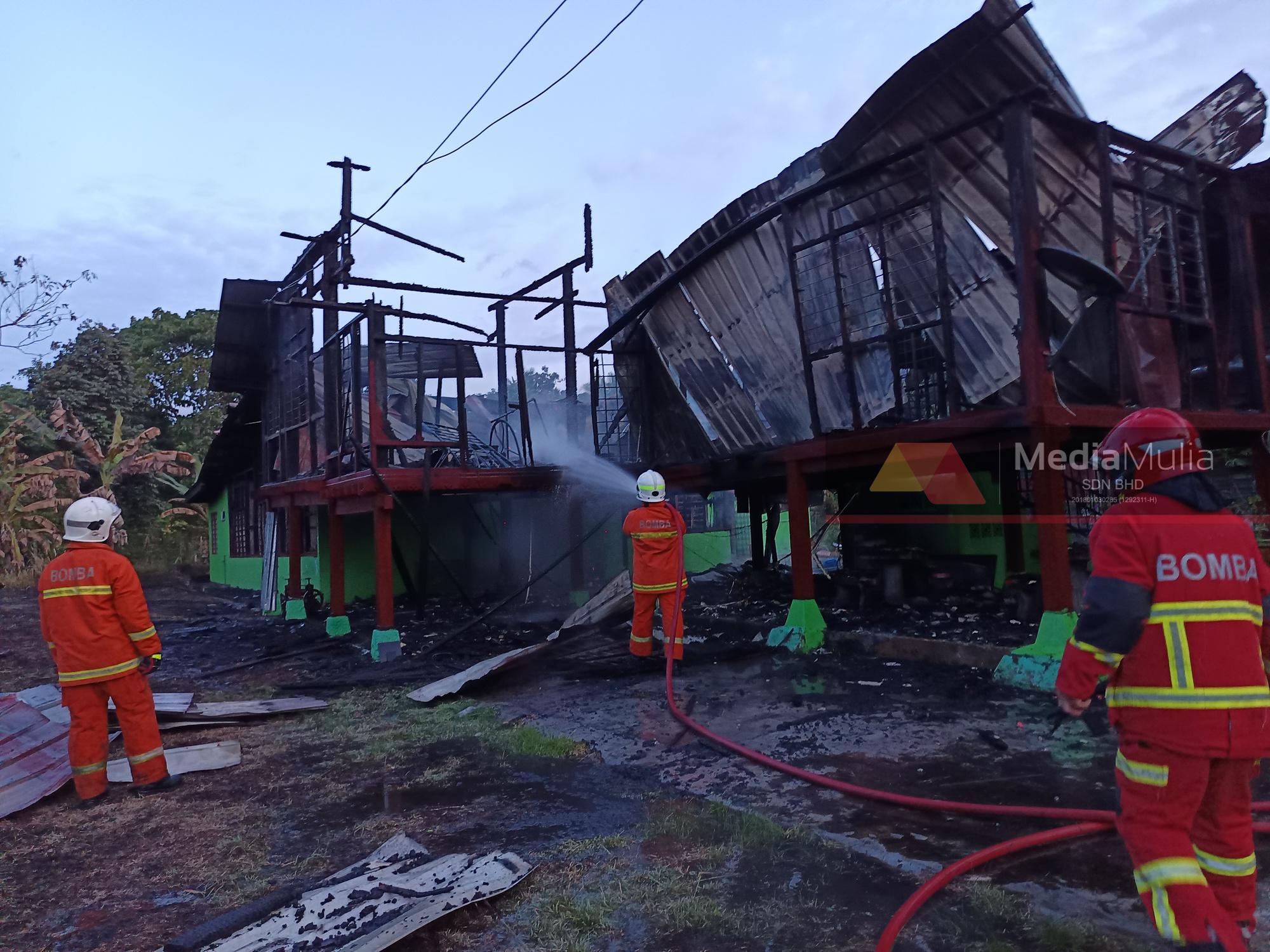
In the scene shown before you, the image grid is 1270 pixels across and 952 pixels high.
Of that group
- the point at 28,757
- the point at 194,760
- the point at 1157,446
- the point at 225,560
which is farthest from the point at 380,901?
the point at 225,560

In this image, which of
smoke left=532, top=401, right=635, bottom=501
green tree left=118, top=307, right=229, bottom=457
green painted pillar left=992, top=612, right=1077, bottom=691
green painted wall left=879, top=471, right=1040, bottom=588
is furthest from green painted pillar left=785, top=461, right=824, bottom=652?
green tree left=118, top=307, right=229, bottom=457

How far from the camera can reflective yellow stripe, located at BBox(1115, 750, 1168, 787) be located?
2.38 m

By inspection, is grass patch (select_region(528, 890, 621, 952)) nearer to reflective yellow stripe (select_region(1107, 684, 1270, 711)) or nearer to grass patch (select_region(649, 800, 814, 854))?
grass patch (select_region(649, 800, 814, 854))

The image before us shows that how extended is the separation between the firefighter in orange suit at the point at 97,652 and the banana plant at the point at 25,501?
14.5m

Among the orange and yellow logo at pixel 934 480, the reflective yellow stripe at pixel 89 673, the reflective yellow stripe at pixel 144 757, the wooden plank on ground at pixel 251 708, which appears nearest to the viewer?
the reflective yellow stripe at pixel 89 673

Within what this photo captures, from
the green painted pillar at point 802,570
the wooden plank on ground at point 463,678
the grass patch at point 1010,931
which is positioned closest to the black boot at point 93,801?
the wooden plank on ground at point 463,678

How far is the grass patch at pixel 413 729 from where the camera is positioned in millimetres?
5559

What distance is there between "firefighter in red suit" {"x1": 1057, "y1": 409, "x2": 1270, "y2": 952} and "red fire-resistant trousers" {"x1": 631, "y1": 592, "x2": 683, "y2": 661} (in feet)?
17.0

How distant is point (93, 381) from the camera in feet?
77.8

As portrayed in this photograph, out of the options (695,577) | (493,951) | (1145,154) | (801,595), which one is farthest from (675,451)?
(493,951)

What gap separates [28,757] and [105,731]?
0.88 metres

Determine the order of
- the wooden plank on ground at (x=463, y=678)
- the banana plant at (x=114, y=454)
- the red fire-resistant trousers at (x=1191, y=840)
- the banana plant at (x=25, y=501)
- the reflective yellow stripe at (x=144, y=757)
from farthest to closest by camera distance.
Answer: the banana plant at (x=114, y=454), the banana plant at (x=25, y=501), the wooden plank on ground at (x=463, y=678), the reflective yellow stripe at (x=144, y=757), the red fire-resistant trousers at (x=1191, y=840)

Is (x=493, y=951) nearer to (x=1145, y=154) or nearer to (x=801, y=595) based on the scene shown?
(x=801, y=595)

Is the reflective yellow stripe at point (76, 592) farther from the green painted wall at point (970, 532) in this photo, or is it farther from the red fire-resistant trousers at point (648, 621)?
the green painted wall at point (970, 532)
